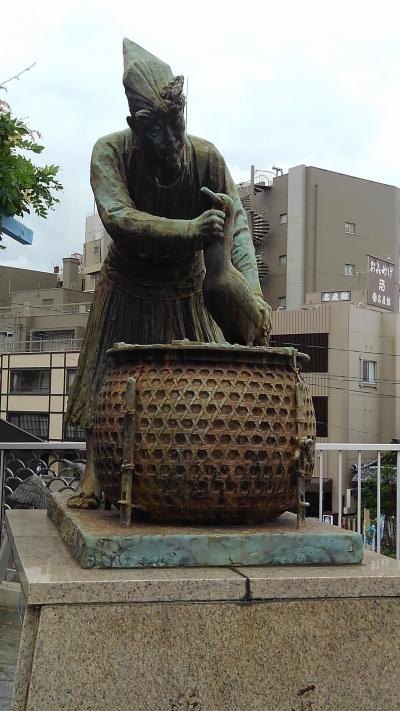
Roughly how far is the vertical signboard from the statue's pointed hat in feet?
78.4

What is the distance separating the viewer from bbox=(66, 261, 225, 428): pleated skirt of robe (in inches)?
129

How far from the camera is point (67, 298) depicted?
3612cm

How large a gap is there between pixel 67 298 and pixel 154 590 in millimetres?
34751

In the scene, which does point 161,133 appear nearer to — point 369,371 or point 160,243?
point 160,243

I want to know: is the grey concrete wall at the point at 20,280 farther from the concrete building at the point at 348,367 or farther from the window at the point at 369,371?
the window at the point at 369,371

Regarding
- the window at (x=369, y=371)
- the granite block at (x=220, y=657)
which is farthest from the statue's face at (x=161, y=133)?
the window at (x=369, y=371)

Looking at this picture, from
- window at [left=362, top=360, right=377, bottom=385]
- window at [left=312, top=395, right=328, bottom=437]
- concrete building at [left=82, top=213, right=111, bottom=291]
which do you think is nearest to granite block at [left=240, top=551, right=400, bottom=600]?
window at [left=312, top=395, right=328, bottom=437]

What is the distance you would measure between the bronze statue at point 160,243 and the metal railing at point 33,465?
5.36 feet

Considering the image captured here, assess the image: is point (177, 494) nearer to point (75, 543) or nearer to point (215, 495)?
point (215, 495)

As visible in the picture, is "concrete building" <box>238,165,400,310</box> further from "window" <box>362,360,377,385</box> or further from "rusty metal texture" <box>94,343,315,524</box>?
"rusty metal texture" <box>94,343,315,524</box>

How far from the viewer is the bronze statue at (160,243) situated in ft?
9.37

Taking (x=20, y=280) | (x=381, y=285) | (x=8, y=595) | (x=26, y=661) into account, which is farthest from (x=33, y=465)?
(x=20, y=280)

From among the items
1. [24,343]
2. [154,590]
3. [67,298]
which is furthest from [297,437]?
[67,298]

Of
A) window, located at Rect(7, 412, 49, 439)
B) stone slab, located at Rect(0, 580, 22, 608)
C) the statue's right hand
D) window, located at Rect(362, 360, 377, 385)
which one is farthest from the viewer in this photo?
window, located at Rect(7, 412, 49, 439)
